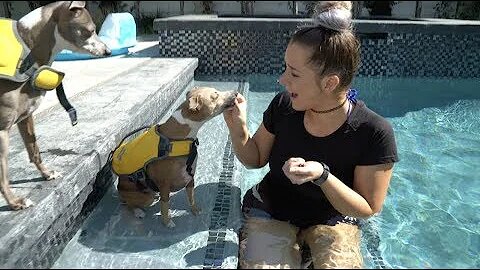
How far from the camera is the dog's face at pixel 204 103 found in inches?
121

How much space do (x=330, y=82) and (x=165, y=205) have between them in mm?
1460

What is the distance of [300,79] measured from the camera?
264 centimetres

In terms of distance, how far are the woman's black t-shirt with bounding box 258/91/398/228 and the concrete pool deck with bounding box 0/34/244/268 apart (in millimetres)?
484

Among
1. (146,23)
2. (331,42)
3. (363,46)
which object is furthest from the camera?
(146,23)

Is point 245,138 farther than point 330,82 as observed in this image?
Yes

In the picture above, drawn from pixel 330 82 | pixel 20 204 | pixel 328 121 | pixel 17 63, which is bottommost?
pixel 20 204

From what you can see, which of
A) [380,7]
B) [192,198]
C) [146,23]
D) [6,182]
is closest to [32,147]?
[6,182]

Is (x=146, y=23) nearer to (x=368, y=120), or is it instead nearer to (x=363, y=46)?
(x=363, y=46)

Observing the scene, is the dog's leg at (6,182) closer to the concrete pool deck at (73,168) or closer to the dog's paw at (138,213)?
the concrete pool deck at (73,168)

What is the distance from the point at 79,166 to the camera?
3.42 meters

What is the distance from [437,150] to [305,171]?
4.32 m

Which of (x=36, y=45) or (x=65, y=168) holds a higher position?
(x=36, y=45)

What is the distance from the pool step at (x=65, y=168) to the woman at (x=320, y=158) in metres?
1.31

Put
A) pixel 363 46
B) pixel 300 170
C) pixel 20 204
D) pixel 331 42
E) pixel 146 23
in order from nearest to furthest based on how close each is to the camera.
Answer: pixel 300 170
pixel 331 42
pixel 20 204
pixel 363 46
pixel 146 23
